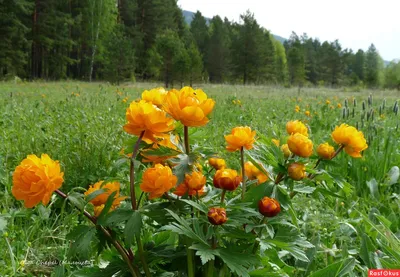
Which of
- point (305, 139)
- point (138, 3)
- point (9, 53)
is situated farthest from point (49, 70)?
point (305, 139)

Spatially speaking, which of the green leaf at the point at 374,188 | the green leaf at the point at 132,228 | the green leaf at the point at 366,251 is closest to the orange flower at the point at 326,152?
the green leaf at the point at 132,228

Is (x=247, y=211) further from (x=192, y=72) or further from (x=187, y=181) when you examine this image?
(x=192, y=72)

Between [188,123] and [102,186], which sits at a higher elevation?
[188,123]

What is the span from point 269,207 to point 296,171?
0.33 ft

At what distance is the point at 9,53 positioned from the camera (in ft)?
76.4

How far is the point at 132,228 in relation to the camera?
0.68 meters

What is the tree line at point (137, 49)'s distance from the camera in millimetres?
23750

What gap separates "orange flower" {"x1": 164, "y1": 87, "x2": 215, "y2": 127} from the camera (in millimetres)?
700

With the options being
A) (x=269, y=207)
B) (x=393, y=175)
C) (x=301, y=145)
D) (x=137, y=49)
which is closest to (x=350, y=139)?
(x=301, y=145)

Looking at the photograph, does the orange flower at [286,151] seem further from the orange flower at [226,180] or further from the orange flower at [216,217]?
the orange flower at [216,217]

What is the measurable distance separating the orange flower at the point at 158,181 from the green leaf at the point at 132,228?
0.18 feet

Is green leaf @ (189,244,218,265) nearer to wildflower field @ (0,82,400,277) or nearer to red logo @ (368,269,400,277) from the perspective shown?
wildflower field @ (0,82,400,277)

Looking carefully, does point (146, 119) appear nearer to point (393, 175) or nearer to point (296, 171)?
point (296, 171)

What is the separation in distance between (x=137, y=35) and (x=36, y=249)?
33.7m
